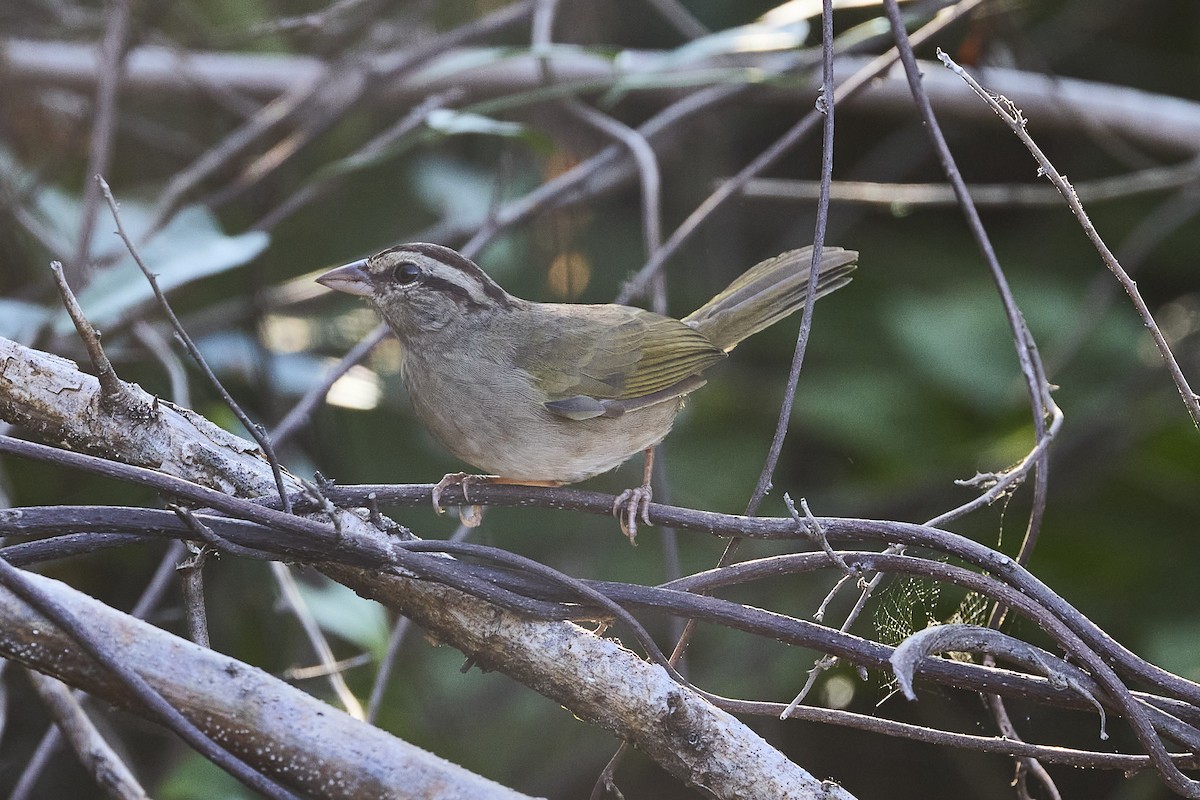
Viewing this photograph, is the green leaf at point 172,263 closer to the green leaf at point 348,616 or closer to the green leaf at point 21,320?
the green leaf at point 21,320

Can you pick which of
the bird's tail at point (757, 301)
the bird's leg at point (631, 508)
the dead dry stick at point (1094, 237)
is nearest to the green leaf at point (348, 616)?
the bird's leg at point (631, 508)

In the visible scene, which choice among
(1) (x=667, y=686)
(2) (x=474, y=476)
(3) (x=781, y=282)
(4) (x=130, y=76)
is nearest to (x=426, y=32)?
(4) (x=130, y=76)

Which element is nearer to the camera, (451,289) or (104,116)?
(451,289)

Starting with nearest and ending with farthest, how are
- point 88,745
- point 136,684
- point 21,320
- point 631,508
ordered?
point 136,684
point 88,745
point 631,508
point 21,320

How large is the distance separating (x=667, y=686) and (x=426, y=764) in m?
0.36

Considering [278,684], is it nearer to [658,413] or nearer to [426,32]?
[658,413]

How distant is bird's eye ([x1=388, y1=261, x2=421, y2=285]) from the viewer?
3004 millimetres

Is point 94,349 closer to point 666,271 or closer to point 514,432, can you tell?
point 514,432

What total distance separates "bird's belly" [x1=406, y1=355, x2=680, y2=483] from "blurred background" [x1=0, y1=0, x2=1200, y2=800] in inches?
29.8

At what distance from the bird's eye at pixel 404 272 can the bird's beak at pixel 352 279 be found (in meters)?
0.07

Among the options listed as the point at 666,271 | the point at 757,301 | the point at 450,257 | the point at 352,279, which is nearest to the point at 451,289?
the point at 450,257

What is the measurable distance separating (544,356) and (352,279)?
56cm

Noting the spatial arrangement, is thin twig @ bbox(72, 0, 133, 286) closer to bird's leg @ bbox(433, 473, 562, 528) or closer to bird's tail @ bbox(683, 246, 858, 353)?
bird's leg @ bbox(433, 473, 562, 528)

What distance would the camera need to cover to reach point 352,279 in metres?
3.02
